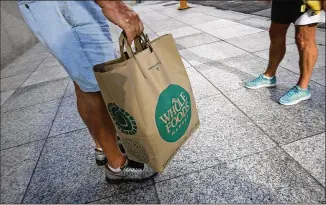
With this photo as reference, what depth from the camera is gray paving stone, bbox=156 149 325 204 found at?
5.56 ft

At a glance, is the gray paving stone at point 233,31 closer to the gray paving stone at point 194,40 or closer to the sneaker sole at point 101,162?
the gray paving stone at point 194,40

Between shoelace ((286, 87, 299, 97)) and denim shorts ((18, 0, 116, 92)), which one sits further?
shoelace ((286, 87, 299, 97))

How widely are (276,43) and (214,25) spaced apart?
159 inches

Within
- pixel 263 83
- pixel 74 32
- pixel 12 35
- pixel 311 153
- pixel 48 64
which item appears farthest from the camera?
pixel 12 35

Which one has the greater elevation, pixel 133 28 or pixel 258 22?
pixel 133 28

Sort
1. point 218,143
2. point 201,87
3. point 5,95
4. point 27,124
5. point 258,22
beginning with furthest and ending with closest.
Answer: point 258,22 < point 5,95 < point 201,87 < point 27,124 < point 218,143

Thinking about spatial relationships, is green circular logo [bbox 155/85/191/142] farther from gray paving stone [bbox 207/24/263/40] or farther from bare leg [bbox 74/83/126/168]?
gray paving stone [bbox 207/24/263/40]

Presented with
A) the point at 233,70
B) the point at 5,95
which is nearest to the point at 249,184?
the point at 233,70

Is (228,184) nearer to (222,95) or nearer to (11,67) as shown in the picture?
(222,95)

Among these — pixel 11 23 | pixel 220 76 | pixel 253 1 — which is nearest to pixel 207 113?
pixel 220 76

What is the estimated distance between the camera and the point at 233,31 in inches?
225

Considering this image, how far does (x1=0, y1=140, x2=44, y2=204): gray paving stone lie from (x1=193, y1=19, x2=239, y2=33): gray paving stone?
4.86 metres

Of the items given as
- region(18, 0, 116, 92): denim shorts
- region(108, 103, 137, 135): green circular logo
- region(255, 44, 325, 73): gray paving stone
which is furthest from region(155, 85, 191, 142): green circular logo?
region(255, 44, 325, 73): gray paving stone

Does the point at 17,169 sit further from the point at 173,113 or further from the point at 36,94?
the point at 36,94
